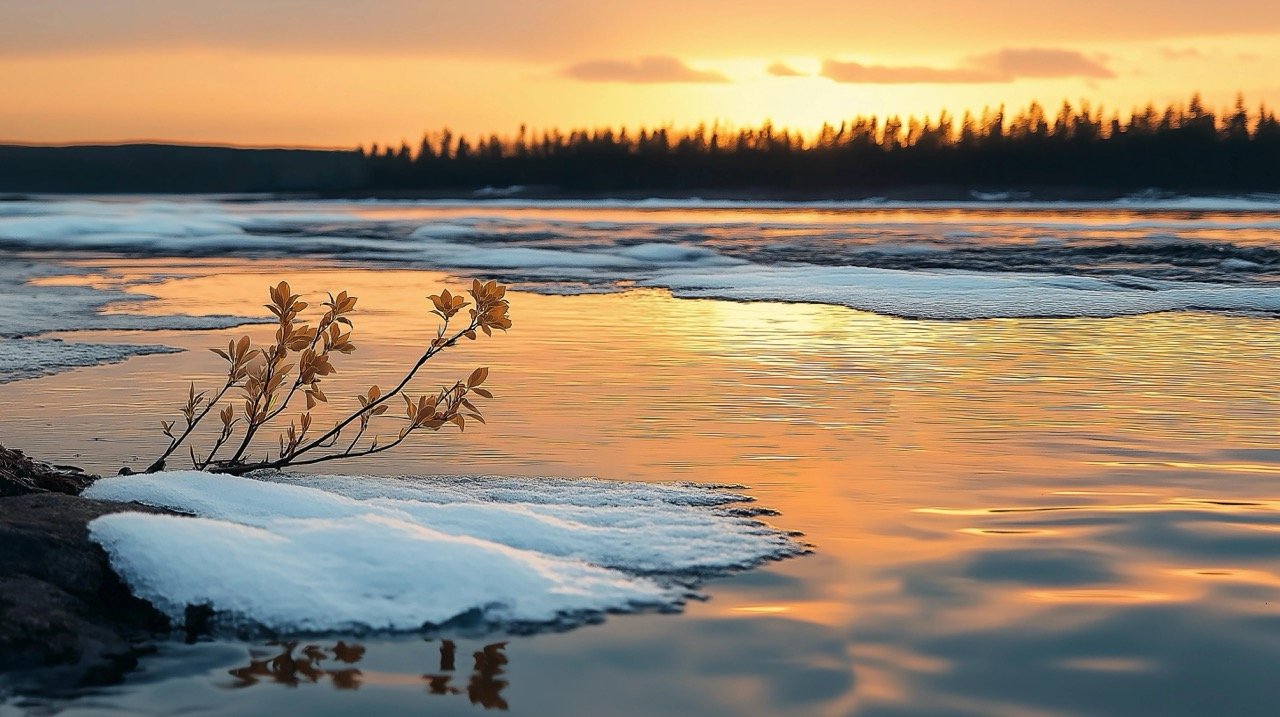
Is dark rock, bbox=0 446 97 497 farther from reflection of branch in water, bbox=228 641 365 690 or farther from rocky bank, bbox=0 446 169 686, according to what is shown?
reflection of branch in water, bbox=228 641 365 690

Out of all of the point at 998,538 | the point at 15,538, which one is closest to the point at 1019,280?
the point at 998,538

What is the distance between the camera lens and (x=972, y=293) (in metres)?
14.9

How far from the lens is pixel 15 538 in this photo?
353 centimetres

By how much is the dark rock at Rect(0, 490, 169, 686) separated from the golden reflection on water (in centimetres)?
138

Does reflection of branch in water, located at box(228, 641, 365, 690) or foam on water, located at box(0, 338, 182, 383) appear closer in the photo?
reflection of branch in water, located at box(228, 641, 365, 690)

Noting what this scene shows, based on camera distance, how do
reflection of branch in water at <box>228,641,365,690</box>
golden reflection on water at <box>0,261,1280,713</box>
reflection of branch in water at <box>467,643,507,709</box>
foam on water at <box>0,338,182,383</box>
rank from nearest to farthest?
reflection of branch in water at <box>467,643,507,709</box> < reflection of branch in water at <box>228,641,365,690</box> < golden reflection on water at <box>0,261,1280,713</box> < foam on water at <box>0,338,182,383</box>

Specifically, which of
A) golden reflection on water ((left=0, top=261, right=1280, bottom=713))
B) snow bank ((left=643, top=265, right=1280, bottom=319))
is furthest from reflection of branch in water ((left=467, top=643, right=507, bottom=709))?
snow bank ((left=643, top=265, right=1280, bottom=319))

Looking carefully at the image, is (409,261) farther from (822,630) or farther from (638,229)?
(822,630)

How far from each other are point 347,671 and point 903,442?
3284mm

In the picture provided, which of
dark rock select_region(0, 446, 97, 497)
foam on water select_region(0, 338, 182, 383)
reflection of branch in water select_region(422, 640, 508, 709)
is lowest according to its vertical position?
foam on water select_region(0, 338, 182, 383)

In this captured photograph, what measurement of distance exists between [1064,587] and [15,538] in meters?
2.67

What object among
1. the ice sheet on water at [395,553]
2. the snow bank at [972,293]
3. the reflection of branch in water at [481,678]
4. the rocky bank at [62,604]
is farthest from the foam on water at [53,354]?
the snow bank at [972,293]

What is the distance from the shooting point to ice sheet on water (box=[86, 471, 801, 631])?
3.48 metres

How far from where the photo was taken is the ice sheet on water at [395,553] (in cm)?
348
